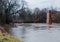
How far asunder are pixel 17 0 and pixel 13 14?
329 cm

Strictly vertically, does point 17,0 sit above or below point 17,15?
above

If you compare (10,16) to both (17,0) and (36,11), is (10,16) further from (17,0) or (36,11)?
(36,11)

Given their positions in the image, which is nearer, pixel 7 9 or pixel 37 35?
pixel 37 35

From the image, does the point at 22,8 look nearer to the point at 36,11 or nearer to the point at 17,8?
the point at 17,8

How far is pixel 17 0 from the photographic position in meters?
48.7

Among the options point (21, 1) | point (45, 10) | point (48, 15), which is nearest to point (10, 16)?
point (21, 1)

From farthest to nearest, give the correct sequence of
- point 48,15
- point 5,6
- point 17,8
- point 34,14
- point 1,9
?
point 34,14 < point 48,15 < point 17,8 < point 5,6 < point 1,9

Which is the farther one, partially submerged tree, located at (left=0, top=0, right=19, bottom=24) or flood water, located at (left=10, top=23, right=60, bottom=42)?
partially submerged tree, located at (left=0, top=0, right=19, bottom=24)

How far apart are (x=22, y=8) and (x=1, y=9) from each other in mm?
8916

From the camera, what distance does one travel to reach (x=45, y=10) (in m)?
73.6

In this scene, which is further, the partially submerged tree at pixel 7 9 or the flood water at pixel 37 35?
the partially submerged tree at pixel 7 9

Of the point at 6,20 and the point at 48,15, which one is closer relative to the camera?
the point at 6,20

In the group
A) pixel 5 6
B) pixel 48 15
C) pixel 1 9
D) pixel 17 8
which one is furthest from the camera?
pixel 48 15

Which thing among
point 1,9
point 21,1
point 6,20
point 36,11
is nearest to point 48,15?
point 36,11
